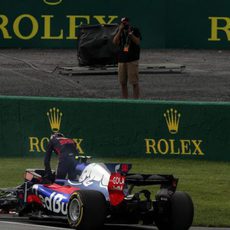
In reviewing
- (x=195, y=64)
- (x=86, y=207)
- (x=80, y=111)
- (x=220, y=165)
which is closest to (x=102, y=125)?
(x=80, y=111)

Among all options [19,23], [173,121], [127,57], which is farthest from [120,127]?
[19,23]

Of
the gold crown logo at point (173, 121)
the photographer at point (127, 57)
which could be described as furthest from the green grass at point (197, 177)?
the photographer at point (127, 57)

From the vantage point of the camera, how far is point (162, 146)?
891 inches

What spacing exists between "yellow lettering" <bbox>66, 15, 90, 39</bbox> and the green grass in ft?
32.1

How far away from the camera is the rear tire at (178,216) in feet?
51.0

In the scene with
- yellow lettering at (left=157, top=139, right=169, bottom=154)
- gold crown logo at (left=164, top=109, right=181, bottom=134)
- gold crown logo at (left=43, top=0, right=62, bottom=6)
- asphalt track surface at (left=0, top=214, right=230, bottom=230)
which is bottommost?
asphalt track surface at (left=0, top=214, right=230, bottom=230)

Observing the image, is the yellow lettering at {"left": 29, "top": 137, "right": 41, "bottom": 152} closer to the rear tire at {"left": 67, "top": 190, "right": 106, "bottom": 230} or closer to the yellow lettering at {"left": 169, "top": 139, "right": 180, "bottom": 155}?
the yellow lettering at {"left": 169, "top": 139, "right": 180, "bottom": 155}

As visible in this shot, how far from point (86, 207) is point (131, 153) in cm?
770

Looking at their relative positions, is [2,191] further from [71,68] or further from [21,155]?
[71,68]

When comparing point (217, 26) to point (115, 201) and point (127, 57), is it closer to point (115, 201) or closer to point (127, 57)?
point (127, 57)

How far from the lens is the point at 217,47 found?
32.4m

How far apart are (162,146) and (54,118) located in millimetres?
2083

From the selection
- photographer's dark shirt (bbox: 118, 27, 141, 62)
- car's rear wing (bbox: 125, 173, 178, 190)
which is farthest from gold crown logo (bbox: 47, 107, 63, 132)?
car's rear wing (bbox: 125, 173, 178, 190)

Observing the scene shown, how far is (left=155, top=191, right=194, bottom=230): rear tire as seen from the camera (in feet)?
51.0
